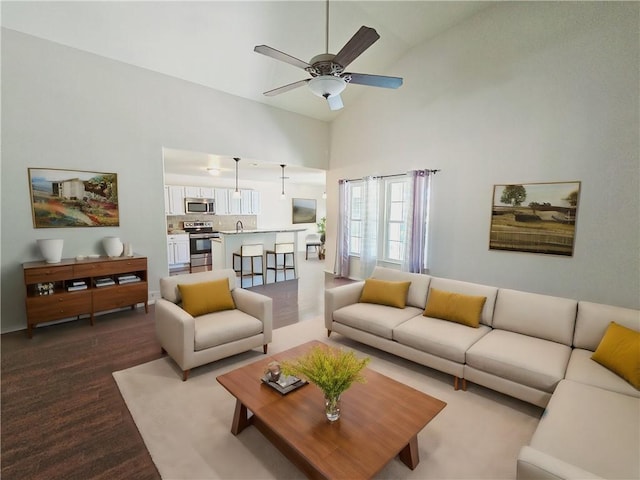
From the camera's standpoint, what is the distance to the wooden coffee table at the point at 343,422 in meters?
1.45

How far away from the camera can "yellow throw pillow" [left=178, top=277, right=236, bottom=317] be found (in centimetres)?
302

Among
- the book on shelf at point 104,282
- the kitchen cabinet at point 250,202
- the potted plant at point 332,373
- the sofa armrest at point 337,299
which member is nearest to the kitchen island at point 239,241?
the book on shelf at point 104,282

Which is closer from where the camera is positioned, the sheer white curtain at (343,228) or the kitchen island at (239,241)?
the kitchen island at (239,241)

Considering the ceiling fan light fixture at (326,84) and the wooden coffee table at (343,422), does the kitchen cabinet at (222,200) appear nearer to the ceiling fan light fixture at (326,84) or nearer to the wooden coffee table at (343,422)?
the ceiling fan light fixture at (326,84)

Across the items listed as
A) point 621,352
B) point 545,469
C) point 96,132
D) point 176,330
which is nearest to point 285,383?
point 176,330

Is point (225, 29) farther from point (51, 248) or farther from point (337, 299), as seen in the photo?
point (337, 299)

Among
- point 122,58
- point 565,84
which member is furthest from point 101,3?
point 565,84

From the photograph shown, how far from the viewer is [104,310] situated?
394 cm

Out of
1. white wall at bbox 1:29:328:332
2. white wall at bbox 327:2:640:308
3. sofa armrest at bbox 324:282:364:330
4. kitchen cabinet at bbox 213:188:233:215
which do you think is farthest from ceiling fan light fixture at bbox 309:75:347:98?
kitchen cabinet at bbox 213:188:233:215

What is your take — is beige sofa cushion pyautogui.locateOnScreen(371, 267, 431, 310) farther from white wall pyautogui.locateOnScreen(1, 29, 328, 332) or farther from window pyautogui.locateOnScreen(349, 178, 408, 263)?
white wall pyautogui.locateOnScreen(1, 29, 328, 332)

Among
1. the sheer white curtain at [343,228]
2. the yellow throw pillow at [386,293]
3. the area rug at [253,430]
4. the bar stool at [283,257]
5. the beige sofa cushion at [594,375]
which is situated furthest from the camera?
the sheer white curtain at [343,228]

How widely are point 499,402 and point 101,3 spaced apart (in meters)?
5.63

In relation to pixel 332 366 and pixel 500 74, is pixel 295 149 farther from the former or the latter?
pixel 332 366

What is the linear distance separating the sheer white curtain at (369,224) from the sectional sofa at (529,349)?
7.36 ft
